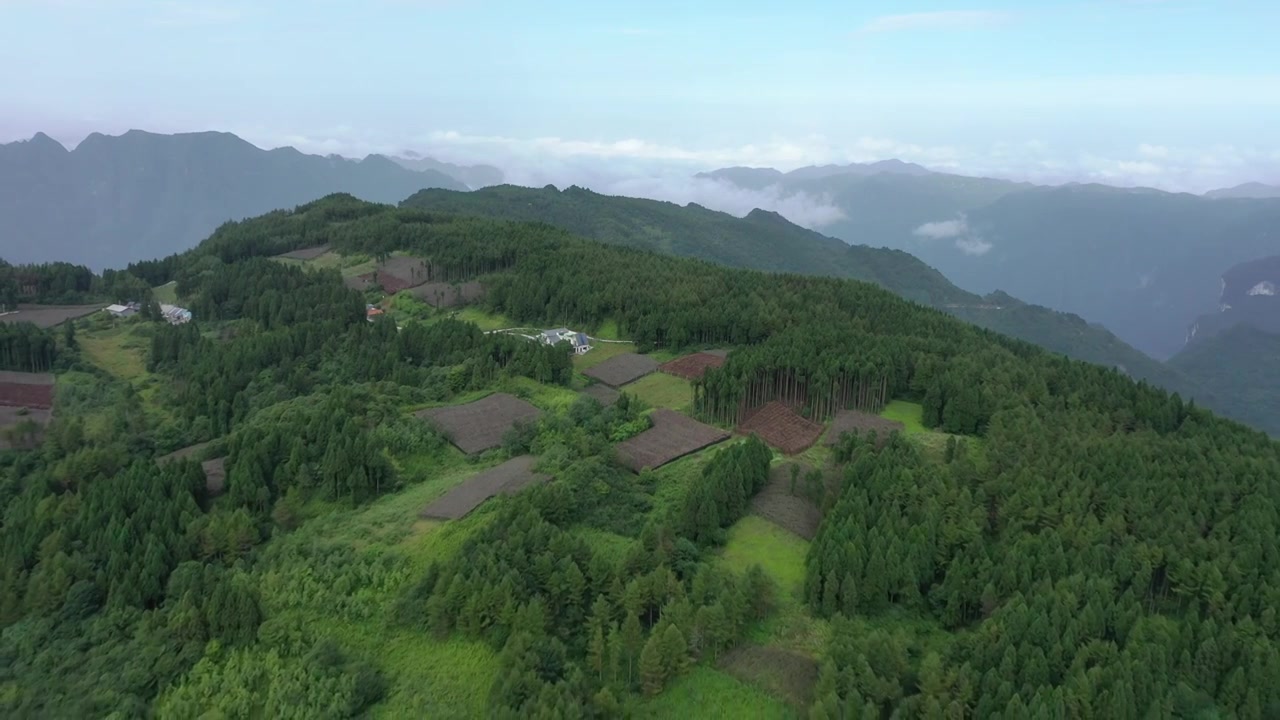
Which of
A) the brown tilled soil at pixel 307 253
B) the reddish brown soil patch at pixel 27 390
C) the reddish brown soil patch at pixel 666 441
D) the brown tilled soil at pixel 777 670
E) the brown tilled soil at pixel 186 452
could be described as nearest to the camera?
the brown tilled soil at pixel 777 670

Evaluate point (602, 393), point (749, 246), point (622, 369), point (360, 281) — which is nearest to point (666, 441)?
point (602, 393)

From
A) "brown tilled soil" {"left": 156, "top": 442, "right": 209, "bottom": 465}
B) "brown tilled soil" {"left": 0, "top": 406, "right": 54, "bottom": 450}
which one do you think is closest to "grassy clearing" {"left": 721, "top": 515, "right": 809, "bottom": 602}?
"brown tilled soil" {"left": 156, "top": 442, "right": 209, "bottom": 465}

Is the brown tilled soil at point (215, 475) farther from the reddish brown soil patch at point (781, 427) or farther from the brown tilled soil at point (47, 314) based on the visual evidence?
the brown tilled soil at point (47, 314)

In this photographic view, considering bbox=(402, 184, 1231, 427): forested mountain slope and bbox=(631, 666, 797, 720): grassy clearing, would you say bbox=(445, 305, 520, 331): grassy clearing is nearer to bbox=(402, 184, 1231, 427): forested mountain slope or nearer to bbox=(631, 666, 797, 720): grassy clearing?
bbox=(631, 666, 797, 720): grassy clearing

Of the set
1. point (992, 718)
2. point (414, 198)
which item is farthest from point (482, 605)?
point (414, 198)

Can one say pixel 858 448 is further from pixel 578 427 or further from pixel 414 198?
pixel 414 198

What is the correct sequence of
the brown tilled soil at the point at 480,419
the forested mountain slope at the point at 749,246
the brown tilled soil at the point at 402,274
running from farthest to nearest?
the forested mountain slope at the point at 749,246 < the brown tilled soil at the point at 402,274 < the brown tilled soil at the point at 480,419

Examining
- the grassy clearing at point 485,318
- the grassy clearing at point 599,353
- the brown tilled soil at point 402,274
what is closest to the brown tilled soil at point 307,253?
the brown tilled soil at point 402,274
